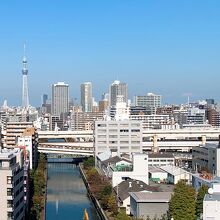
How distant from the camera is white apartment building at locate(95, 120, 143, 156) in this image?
19.0 m

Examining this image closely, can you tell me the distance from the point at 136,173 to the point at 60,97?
1762 inches

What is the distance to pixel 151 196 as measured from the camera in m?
9.97

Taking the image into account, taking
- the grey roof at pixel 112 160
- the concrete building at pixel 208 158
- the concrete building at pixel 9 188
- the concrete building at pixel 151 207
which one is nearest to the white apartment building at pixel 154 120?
the grey roof at pixel 112 160

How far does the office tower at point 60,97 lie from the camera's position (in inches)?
2260

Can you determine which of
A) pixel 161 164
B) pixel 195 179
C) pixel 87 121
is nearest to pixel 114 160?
pixel 161 164

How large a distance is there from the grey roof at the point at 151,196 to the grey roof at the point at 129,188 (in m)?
0.81

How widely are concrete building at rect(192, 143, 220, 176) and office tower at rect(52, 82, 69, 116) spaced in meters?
41.0

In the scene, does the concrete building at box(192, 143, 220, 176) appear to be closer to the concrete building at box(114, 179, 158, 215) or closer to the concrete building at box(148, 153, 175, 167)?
the concrete building at box(148, 153, 175, 167)

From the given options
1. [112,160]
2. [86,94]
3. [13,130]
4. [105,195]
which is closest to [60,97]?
[86,94]

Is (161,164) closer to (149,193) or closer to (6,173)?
(149,193)

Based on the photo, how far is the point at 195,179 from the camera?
37.0ft

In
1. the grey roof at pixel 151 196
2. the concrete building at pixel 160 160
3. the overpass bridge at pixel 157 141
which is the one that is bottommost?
the grey roof at pixel 151 196

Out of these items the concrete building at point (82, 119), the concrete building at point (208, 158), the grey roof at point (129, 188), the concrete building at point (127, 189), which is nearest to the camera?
→ the concrete building at point (127, 189)

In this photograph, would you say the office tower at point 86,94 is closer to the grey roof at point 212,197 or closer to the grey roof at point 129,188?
the grey roof at point 129,188
